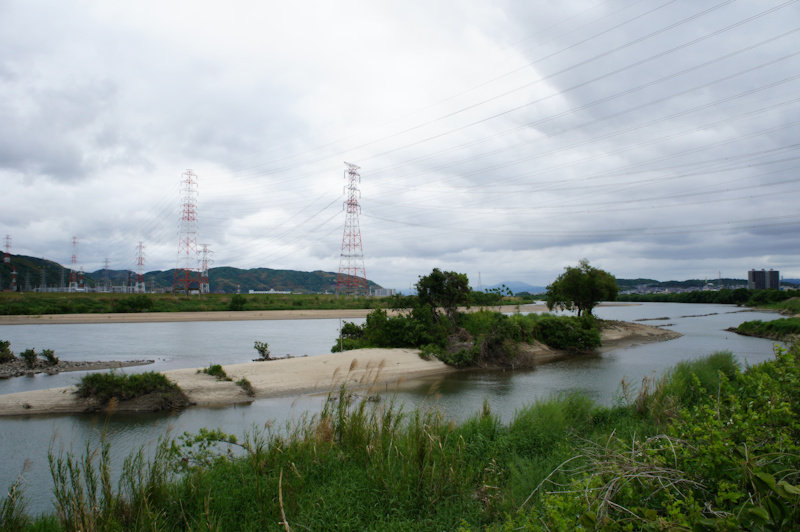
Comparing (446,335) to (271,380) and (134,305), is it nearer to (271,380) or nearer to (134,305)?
(271,380)

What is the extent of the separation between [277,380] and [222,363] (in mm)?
7196

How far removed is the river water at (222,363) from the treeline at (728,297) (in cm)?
5119

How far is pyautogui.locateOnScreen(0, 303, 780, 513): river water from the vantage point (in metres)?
11.0

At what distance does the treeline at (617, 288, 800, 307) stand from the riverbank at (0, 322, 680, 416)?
2561 inches

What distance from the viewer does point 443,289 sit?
26.5 m

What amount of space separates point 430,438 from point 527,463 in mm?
2140

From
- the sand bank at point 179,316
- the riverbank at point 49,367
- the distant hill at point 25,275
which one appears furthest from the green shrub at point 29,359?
the distant hill at point 25,275

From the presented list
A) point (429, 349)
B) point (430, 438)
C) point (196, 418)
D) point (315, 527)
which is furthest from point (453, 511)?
point (429, 349)

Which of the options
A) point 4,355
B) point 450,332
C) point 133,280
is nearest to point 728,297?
point 450,332

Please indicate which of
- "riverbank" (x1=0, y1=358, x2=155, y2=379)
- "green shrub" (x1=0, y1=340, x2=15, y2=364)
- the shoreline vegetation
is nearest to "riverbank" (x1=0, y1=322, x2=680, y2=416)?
"riverbank" (x1=0, y1=358, x2=155, y2=379)

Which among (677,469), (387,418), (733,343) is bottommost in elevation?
(733,343)

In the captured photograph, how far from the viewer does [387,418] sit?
23.4 ft

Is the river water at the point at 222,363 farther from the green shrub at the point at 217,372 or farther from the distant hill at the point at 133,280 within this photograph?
the distant hill at the point at 133,280

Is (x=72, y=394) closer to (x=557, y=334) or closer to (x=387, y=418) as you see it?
(x=387, y=418)
